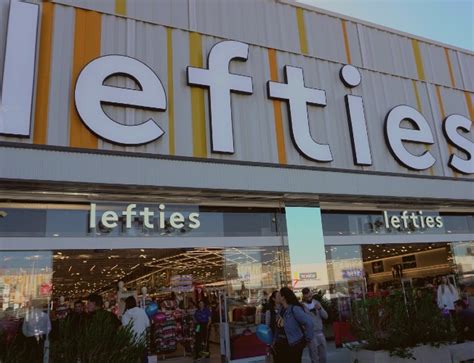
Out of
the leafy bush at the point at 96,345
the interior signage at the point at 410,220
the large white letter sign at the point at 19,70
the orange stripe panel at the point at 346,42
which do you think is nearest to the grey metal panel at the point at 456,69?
the orange stripe panel at the point at 346,42

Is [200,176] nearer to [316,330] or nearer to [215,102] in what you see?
[215,102]

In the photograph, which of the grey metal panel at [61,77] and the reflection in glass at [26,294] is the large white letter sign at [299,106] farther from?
the reflection in glass at [26,294]

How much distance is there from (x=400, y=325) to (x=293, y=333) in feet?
7.37

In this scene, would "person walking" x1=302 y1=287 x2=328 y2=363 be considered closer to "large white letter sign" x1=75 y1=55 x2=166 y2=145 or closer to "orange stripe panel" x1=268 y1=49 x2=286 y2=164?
"orange stripe panel" x1=268 y1=49 x2=286 y2=164

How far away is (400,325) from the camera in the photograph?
665 centimetres

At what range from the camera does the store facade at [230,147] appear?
677cm

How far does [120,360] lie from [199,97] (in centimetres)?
452

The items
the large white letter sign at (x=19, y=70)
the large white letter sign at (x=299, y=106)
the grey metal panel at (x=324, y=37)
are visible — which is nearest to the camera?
the large white letter sign at (x=19, y=70)

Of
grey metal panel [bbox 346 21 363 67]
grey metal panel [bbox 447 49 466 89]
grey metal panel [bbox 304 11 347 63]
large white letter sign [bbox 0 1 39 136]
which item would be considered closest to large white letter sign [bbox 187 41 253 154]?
grey metal panel [bbox 304 11 347 63]

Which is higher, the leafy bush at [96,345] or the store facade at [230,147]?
the store facade at [230,147]

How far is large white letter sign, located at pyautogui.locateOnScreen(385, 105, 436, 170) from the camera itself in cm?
943

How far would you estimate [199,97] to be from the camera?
778 centimetres

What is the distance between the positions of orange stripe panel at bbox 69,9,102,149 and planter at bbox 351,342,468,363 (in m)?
5.00

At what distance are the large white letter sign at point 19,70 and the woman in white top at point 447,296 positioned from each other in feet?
32.0
